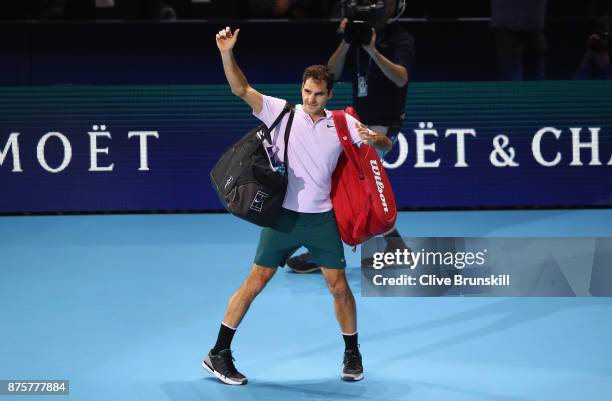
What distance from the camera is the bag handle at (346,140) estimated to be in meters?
6.83

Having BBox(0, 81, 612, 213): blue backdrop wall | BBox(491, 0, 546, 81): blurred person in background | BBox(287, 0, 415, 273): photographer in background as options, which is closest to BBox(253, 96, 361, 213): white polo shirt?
BBox(287, 0, 415, 273): photographer in background

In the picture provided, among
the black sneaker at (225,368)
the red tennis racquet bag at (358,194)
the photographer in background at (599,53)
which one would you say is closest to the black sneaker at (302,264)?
the red tennis racquet bag at (358,194)

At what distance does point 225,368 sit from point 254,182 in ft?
3.76

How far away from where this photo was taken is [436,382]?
22.3 feet

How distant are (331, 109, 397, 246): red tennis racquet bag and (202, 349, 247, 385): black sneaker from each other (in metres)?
1.02

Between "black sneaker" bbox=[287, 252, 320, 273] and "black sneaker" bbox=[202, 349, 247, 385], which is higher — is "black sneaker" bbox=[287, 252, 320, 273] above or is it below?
above

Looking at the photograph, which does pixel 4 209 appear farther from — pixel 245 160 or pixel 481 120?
pixel 245 160

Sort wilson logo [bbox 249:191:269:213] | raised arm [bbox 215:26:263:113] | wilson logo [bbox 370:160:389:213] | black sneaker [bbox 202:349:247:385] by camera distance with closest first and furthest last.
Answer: raised arm [bbox 215:26:263:113] < wilson logo [bbox 249:191:269:213] < black sneaker [bbox 202:349:247:385] < wilson logo [bbox 370:160:389:213]

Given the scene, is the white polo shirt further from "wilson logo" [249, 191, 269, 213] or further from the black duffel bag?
"wilson logo" [249, 191, 269, 213]

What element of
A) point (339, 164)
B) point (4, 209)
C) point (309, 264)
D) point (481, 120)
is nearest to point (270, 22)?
point (481, 120)

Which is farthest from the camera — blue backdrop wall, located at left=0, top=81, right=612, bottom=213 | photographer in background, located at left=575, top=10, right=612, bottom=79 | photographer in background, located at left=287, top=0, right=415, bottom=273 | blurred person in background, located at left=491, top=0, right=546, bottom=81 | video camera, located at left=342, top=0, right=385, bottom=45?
photographer in background, located at left=575, top=10, right=612, bottom=79

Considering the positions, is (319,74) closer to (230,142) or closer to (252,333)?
(252,333)

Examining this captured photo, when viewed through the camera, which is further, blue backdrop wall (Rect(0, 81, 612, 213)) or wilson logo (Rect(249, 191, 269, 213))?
blue backdrop wall (Rect(0, 81, 612, 213))

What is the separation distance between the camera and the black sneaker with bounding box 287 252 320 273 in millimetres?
9938
